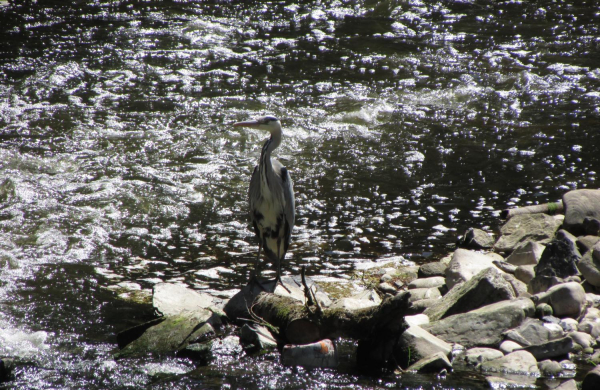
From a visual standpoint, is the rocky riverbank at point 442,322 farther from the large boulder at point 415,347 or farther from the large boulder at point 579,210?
the large boulder at point 579,210

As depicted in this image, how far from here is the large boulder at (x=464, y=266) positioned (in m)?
5.71

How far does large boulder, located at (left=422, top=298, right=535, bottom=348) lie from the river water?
472mm

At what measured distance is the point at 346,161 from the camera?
9.34m

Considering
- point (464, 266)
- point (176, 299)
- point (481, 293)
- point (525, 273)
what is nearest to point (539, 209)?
point (525, 273)

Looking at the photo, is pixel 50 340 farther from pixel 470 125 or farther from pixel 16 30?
pixel 16 30

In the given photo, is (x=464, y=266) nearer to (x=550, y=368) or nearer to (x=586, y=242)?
(x=586, y=242)

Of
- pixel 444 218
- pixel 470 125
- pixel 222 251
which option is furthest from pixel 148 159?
pixel 470 125

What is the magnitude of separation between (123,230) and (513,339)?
14.6 feet

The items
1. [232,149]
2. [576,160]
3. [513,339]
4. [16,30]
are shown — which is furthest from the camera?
[16,30]

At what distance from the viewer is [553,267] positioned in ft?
18.1

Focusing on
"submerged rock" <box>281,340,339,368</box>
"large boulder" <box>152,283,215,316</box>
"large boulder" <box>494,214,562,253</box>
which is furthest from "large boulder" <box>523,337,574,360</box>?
"large boulder" <box>152,283,215,316</box>

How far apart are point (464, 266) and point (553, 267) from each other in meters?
0.76

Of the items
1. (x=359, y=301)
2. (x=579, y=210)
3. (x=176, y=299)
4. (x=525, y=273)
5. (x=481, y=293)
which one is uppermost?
(x=579, y=210)

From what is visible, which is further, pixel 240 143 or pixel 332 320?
pixel 240 143
